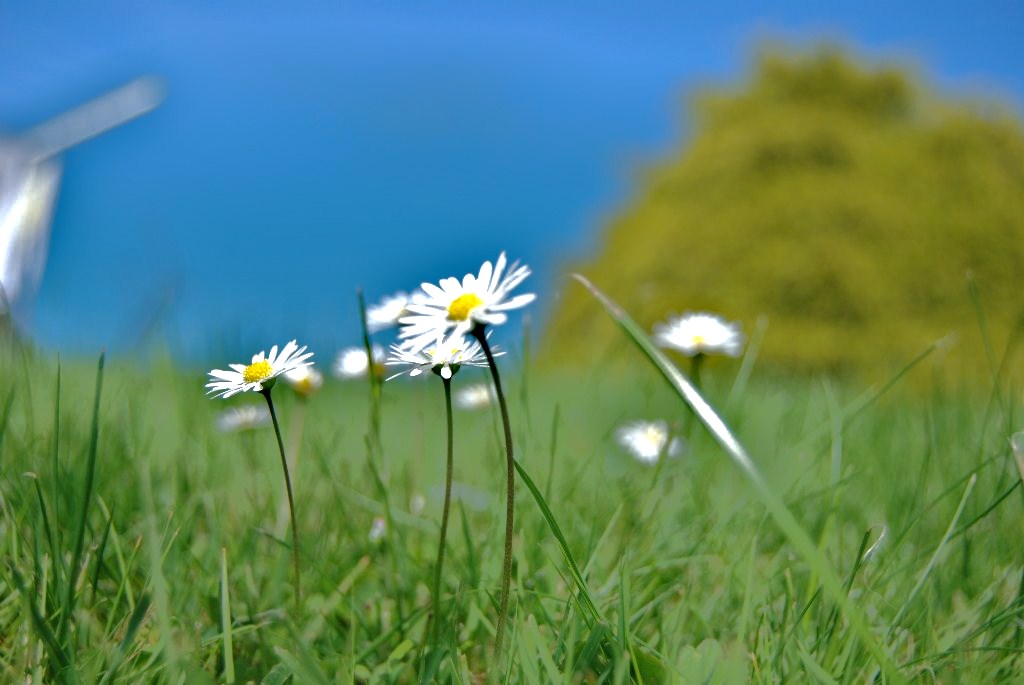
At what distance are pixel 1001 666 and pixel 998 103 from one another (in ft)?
37.3

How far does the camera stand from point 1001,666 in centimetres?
108

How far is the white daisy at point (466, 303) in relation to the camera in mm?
831

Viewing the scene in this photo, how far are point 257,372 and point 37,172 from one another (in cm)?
2123

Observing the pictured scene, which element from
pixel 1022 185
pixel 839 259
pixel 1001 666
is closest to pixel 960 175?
pixel 1022 185

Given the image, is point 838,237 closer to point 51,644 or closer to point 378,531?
point 378,531

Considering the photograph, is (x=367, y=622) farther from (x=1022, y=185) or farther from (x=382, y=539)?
(x=1022, y=185)

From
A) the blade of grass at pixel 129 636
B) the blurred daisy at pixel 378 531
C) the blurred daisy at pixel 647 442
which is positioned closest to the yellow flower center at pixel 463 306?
the blade of grass at pixel 129 636

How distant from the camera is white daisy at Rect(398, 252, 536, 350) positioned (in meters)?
0.83

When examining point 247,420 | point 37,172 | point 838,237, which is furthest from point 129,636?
point 37,172

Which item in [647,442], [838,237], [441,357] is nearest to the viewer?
[441,357]

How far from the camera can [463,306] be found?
0.86 meters

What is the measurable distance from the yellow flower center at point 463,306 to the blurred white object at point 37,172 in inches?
460

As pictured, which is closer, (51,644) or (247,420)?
(51,644)

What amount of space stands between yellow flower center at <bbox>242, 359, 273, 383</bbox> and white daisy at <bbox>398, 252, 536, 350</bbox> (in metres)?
Answer: 0.22
